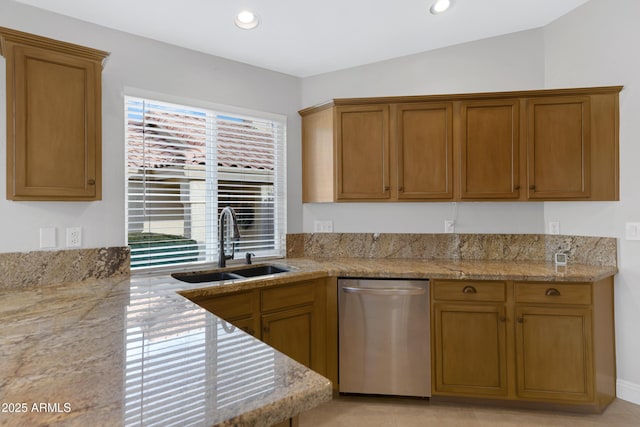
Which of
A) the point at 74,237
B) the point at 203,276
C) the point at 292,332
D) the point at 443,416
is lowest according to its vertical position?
the point at 443,416

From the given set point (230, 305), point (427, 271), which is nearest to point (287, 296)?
point (230, 305)

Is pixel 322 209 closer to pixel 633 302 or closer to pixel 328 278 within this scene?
pixel 328 278

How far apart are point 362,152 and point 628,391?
2.56 metres

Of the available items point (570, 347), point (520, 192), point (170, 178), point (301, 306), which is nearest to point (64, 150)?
point (170, 178)

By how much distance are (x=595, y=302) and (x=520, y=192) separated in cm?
88

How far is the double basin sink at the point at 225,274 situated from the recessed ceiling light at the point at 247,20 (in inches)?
69.8

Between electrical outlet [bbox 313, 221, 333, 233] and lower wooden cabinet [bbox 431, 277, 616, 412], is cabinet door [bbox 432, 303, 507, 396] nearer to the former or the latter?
lower wooden cabinet [bbox 431, 277, 616, 412]

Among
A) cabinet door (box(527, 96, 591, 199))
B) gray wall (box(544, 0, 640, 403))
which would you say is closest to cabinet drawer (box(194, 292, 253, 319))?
cabinet door (box(527, 96, 591, 199))

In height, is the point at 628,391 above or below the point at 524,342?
below

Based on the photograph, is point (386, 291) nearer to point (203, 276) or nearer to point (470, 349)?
point (470, 349)

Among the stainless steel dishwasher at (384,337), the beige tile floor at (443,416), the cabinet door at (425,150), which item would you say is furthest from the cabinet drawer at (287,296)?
the cabinet door at (425,150)

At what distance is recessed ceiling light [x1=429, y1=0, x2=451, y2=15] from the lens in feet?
8.19

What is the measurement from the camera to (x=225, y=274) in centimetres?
279

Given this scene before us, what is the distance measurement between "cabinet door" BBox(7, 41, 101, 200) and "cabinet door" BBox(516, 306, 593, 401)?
2.87 metres
